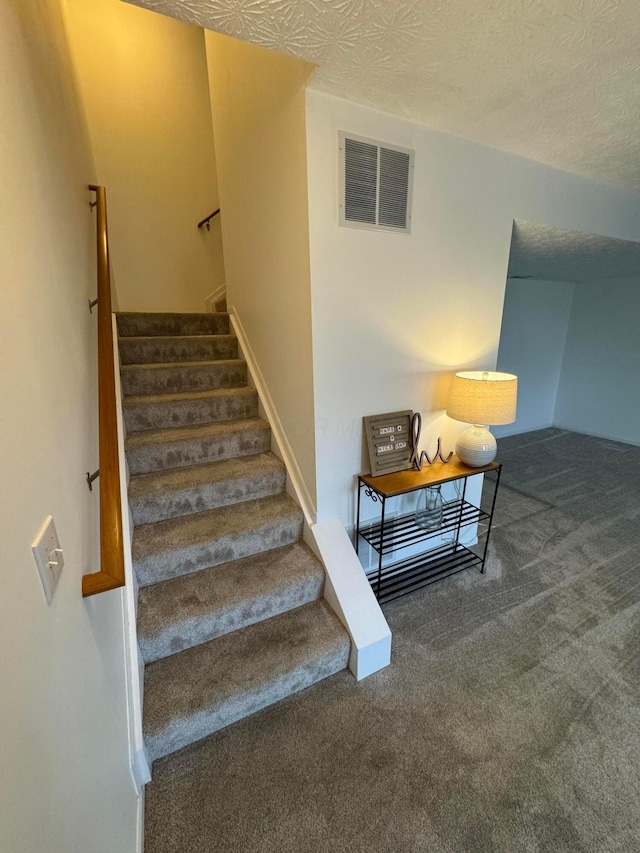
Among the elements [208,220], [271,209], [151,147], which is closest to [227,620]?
[271,209]

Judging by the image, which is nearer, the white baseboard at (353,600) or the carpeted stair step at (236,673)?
the carpeted stair step at (236,673)

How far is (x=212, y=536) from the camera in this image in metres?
1.68

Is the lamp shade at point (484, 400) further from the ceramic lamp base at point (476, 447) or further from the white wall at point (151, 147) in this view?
the white wall at point (151, 147)

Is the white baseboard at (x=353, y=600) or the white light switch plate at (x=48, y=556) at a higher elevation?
the white light switch plate at (x=48, y=556)

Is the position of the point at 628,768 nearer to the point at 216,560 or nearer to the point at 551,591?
the point at 551,591

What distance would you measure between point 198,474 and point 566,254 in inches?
125

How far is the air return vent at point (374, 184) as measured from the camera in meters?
1.46

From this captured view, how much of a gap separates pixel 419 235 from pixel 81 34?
135 inches

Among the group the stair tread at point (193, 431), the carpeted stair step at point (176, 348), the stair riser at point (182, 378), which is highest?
the carpeted stair step at point (176, 348)

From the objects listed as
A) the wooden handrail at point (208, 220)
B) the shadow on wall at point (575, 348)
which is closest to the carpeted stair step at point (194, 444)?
the wooden handrail at point (208, 220)

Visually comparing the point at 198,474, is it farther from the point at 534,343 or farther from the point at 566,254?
the point at 534,343

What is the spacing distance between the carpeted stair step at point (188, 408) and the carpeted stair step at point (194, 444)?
1.9 inches

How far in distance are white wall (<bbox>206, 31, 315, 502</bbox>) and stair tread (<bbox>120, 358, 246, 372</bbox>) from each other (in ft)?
0.63

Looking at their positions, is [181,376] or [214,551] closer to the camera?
[214,551]
